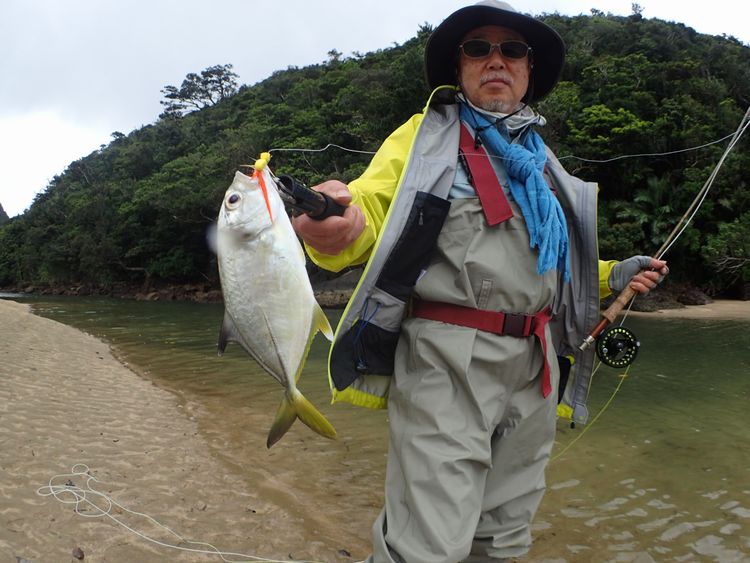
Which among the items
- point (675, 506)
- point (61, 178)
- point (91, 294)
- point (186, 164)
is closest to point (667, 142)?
point (675, 506)

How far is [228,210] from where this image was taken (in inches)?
69.6

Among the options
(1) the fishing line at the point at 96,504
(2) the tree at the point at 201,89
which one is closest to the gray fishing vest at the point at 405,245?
(1) the fishing line at the point at 96,504

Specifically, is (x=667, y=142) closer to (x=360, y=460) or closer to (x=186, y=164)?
(x=360, y=460)

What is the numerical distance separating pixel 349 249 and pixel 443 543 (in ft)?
3.17

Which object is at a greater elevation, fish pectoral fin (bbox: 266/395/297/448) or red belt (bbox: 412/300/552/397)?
red belt (bbox: 412/300/552/397)

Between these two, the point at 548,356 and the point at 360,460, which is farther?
the point at 360,460

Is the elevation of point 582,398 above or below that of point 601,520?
above

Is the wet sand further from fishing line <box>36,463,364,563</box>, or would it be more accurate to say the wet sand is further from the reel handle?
fishing line <box>36,463,364,563</box>

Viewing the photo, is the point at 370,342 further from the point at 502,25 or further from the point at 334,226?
the point at 502,25

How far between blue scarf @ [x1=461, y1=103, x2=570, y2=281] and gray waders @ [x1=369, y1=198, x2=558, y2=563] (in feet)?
0.17

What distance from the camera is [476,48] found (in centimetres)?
230

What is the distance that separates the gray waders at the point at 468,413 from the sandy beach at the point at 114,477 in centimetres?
166

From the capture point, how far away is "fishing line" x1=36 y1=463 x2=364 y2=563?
3076mm

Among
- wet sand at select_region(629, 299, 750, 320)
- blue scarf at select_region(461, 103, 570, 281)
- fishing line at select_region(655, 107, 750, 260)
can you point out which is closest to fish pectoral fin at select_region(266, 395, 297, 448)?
blue scarf at select_region(461, 103, 570, 281)
